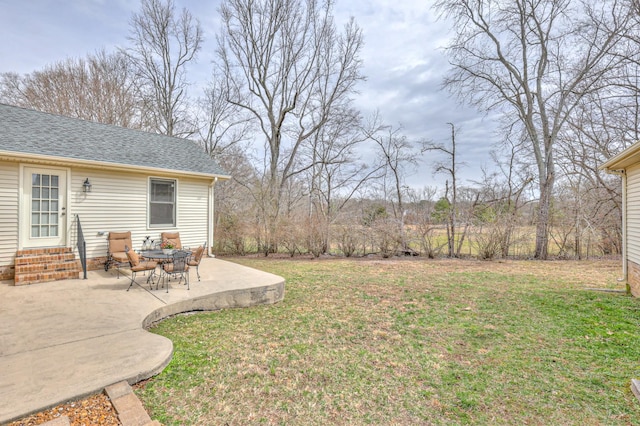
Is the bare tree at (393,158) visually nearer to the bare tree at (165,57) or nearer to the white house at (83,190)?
the white house at (83,190)

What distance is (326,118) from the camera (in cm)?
1506

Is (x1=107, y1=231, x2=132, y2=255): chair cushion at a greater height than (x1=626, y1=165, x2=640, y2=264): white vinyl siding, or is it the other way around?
(x1=626, y1=165, x2=640, y2=264): white vinyl siding

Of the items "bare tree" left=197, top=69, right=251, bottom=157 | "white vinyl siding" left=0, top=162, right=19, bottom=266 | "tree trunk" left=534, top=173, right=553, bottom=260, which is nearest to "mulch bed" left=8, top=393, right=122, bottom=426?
"white vinyl siding" left=0, top=162, right=19, bottom=266

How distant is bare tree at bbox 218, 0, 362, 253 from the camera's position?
14.3 metres

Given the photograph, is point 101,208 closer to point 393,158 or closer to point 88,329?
point 88,329

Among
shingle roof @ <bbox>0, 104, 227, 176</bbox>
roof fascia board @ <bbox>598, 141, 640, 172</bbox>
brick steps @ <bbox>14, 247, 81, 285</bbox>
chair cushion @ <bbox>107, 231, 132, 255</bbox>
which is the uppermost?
shingle roof @ <bbox>0, 104, 227, 176</bbox>

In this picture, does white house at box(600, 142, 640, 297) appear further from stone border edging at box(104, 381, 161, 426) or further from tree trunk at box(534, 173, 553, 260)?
stone border edging at box(104, 381, 161, 426)

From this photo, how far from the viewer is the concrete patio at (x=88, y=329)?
93.6 inches

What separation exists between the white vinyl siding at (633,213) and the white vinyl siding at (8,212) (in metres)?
13.1

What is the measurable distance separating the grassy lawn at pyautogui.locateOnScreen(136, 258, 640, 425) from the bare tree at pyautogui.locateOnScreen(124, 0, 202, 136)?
1536 cm

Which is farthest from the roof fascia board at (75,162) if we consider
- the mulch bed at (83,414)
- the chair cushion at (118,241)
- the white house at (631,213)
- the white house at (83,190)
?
the white house at (631,213)

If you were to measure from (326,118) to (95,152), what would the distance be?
1071 cm

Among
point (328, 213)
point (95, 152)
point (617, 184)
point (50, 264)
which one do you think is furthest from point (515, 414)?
point (617, 184)

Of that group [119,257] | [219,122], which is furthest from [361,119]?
[119,257]
